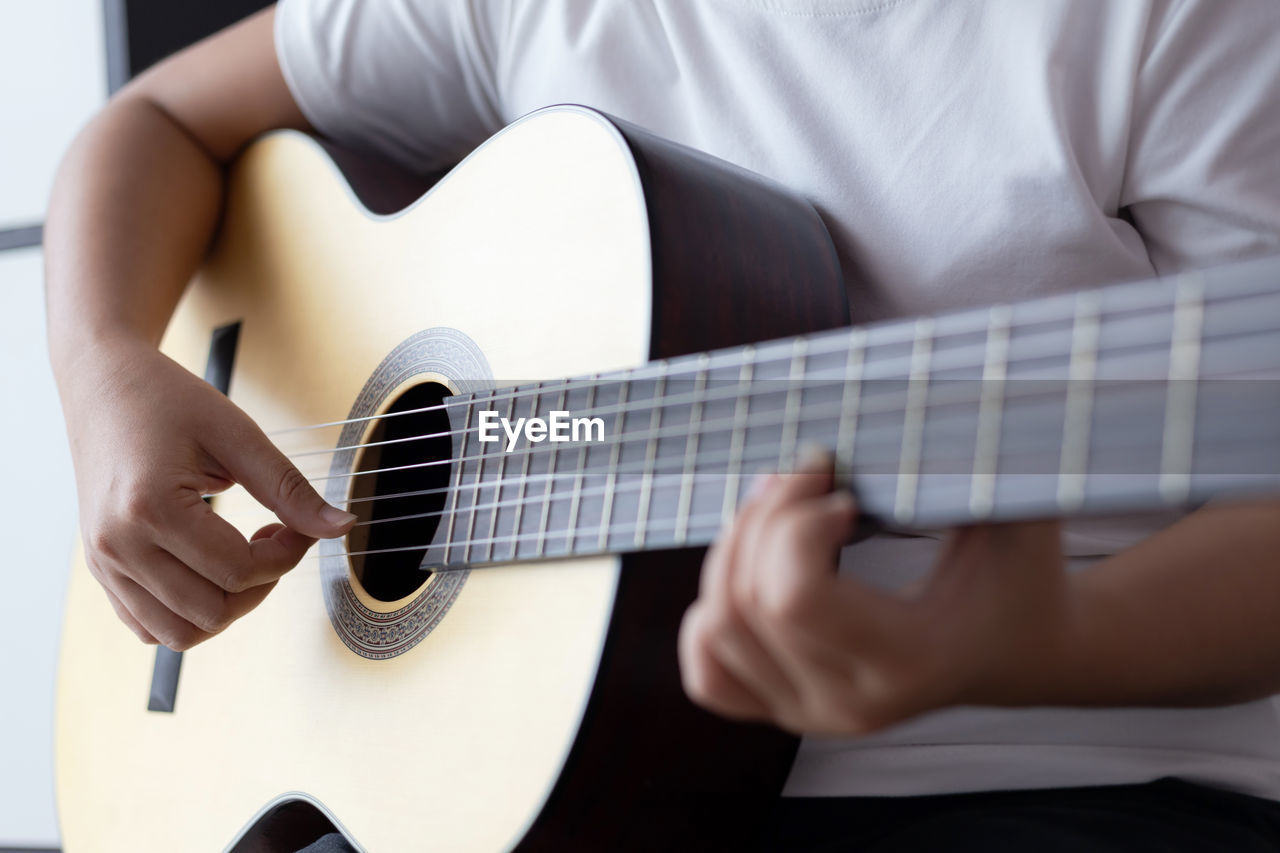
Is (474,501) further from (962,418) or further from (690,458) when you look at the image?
(962,418)

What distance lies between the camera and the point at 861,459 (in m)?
0.44

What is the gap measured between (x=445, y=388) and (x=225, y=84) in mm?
572

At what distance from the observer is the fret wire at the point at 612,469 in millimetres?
555

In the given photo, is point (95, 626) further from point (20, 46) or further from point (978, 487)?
point (20, 46)

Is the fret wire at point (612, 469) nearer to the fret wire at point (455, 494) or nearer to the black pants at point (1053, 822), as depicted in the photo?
the fret wire at point (455, 494)

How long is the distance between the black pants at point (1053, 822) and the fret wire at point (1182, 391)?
0.29m

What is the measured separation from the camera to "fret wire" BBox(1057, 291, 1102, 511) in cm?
38

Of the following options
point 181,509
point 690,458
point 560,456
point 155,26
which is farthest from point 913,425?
point 155,26

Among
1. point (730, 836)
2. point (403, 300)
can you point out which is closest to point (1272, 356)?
point (730, 836)

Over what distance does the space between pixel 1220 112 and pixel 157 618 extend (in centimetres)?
86

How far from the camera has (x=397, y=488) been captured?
0.78 meters

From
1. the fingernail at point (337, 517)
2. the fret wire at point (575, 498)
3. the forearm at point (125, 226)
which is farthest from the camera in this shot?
the forearm at point (125, 226)

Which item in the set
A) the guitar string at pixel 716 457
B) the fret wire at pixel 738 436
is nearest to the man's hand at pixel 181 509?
the guitar string at pixel 716 457

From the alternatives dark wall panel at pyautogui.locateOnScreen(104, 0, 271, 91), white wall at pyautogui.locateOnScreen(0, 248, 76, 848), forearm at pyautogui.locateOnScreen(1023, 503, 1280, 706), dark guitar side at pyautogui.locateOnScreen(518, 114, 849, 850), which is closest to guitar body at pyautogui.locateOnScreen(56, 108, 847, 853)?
dark guitar side at pyautogui.locateOnScreen(518, 114, 849, 850)
